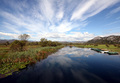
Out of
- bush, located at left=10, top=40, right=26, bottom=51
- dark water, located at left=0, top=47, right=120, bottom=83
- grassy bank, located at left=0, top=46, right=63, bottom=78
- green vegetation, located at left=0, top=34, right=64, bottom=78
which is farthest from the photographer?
bush, located at left=10, top=40, right=26, bottom=51

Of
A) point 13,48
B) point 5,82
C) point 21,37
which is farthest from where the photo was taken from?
point 21,37

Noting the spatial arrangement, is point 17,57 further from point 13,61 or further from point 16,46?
point 16,46

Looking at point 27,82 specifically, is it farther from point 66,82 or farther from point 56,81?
point 66,82

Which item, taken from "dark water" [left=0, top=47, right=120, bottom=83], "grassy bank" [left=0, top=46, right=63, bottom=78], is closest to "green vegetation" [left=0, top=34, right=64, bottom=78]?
"grassy bank" [left=0, top=46, right=63, bottom=78]

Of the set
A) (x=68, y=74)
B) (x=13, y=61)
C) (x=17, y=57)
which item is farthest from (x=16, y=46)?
(x=68, y=74)

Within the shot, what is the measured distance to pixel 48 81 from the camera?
30.2 feet

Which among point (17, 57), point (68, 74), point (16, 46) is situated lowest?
point (68, 74)

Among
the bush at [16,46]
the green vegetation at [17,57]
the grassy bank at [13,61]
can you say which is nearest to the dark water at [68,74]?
the grassy bank at [13,61]

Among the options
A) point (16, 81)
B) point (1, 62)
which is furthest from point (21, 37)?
point (16, 81)

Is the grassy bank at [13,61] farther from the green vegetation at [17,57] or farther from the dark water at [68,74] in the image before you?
the dark water at [68,74]

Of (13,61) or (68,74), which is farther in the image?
(13,61)

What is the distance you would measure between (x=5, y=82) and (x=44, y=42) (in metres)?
51.4

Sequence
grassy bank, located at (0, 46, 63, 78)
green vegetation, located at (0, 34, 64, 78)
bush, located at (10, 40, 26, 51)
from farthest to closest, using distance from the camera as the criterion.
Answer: bush, located at (10, 40, 26, 51) < green vegetation, located at (0, 34, 64, 78) < grassy bank, located at (0, 46, 63, 78)

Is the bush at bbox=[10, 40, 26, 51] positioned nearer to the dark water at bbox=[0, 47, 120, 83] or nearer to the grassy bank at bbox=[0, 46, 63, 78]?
the grassy bank at bbox=[0, 46, 63, 78]
